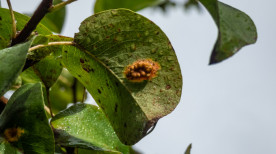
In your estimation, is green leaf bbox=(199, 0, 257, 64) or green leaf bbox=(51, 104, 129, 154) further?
green leaf bbox=(51, 104, 129, 154)

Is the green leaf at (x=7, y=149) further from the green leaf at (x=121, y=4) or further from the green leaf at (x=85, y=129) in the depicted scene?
the green leaf at (x=121, y=4)

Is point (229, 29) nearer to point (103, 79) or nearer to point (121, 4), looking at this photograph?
point (103, 79)

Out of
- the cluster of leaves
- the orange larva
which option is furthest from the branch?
the orange larva

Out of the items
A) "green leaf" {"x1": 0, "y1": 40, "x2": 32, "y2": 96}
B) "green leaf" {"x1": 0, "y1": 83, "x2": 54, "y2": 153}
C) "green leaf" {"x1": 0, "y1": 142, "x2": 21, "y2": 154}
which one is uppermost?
"green leaf" {"x1": 0, "y1": 40, "x2": 32, "y2": 96}

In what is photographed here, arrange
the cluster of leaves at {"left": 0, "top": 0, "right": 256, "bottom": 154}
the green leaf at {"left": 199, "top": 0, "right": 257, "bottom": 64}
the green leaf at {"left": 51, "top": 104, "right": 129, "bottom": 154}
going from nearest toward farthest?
the green leaf at {"left": 199, "top": 0, "right": 257, "bottom": 64}
the cluster of leaves at {"left": 0, "top": 0, "right": 256, "bottom": 154}
the green leaf at {"left": 51, "top": 104, "right": 129, "bottom": 154}

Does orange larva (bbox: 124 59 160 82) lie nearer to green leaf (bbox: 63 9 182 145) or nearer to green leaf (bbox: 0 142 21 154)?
green leaf (bbox: 63 9 182 145)

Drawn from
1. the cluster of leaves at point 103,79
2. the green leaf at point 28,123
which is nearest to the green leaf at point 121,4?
the cluster of leaves at point 103,79
